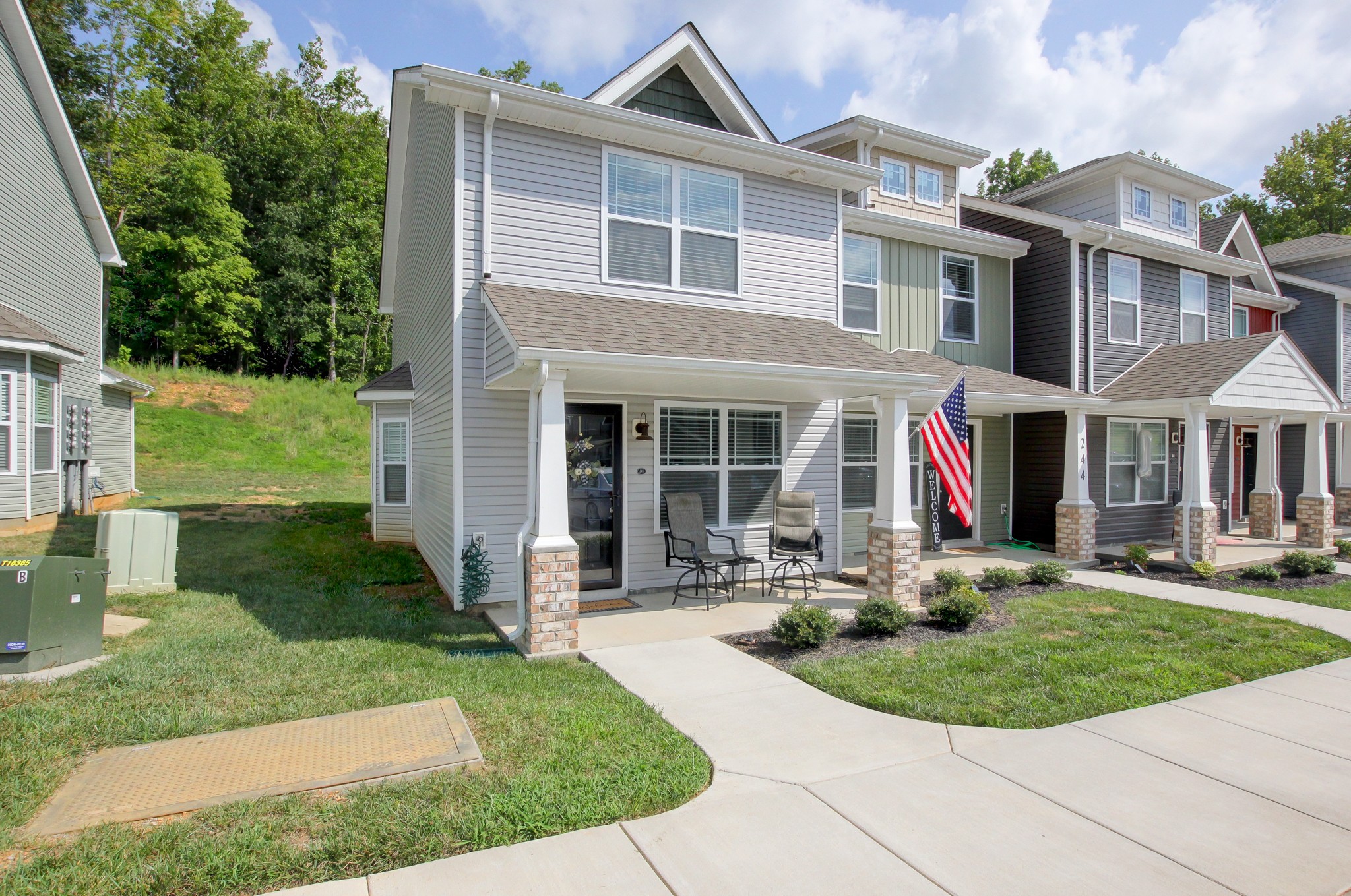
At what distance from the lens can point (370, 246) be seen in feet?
106

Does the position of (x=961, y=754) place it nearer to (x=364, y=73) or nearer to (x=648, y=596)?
(x=648, y=596)

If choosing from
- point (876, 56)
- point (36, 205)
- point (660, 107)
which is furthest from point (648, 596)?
point (36, 205)

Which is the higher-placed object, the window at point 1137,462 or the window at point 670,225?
the window at point 670,225

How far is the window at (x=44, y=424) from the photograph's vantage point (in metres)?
11.4

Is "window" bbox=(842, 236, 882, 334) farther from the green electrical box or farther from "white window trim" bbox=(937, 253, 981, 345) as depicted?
the green electrical box

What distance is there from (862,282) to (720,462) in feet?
14.0

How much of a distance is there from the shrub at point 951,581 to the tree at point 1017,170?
2858 cm

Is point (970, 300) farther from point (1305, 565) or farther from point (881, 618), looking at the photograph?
point (881, 618)

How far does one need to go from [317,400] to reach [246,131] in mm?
15687

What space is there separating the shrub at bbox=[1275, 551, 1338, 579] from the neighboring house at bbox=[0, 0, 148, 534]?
18699 mm

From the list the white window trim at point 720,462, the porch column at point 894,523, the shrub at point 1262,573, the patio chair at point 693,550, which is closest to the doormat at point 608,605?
the patio chair at point 693,550

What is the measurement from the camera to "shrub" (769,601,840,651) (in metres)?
6.14

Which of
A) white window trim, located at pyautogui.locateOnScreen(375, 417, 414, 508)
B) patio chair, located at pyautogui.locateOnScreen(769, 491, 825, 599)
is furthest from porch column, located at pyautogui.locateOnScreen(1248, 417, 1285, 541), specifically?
white window trim, located at pyautogui.locateOnScreen(375, 417, 414, 508)

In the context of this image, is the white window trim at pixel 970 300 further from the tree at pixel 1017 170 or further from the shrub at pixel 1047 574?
the tree at pixel 1017 170
